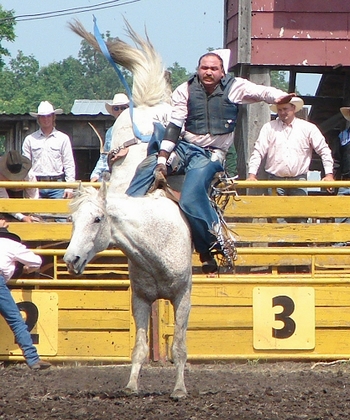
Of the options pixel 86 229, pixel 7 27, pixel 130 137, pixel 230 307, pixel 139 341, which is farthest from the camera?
pixel 7 27

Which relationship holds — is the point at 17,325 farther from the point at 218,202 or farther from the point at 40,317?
the point at 218,202

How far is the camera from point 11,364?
9312 mm

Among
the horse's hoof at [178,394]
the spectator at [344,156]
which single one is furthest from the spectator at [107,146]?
the horse's hoof at [178,394]

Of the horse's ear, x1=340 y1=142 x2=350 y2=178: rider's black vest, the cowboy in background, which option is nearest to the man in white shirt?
x1=340 y1=142 x2=350 y2=178: rider's black vest

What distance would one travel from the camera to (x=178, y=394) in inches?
274

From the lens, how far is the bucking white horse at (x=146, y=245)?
6.83 meters

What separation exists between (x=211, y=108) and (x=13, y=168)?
112 inches

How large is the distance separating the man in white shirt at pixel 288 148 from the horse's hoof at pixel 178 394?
348 cm

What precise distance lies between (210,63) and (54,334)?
120 inches

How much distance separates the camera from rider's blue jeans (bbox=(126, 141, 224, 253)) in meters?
7.55

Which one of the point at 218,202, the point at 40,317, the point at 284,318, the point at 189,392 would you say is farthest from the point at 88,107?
the point at 189,392

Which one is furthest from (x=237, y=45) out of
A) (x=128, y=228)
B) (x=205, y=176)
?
(x=128, y=228)

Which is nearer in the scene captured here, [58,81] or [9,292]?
[9,292]

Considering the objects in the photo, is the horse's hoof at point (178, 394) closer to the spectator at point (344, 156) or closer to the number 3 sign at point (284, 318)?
the number 3 sign at point (284, 318)
